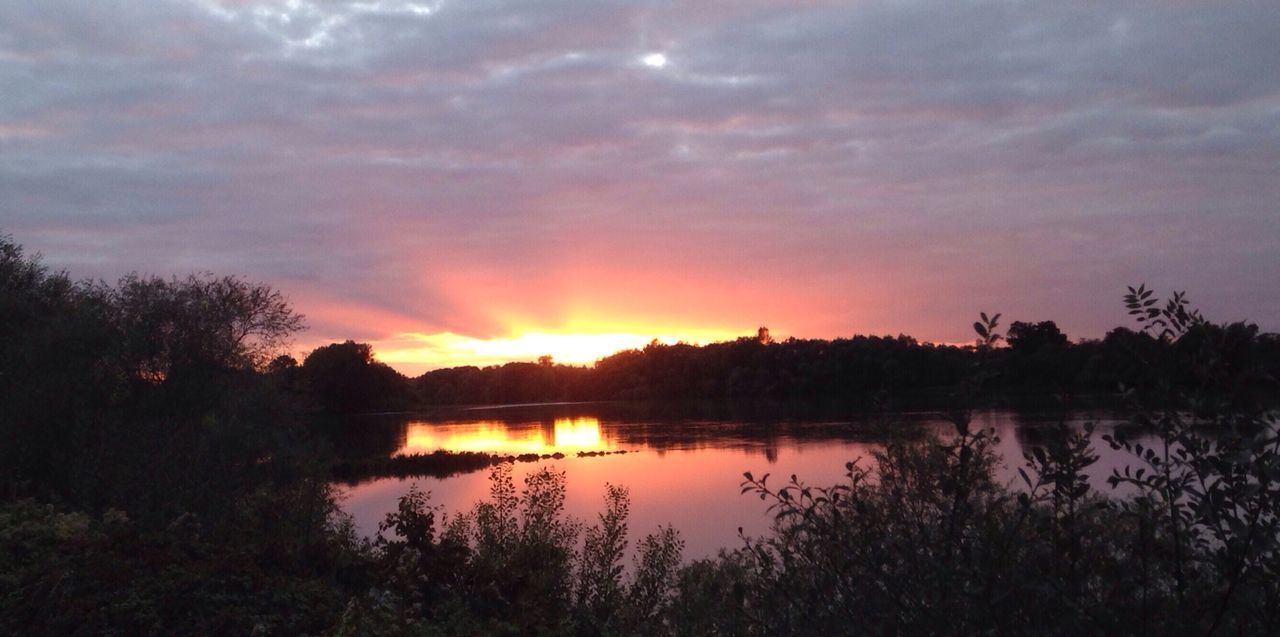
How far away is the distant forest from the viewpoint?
10.3 feet

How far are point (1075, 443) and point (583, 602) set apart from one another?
1201 centimetres

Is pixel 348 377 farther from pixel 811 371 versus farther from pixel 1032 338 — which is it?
pixel 1032 338

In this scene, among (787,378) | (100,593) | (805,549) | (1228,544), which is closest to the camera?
(1228,544)

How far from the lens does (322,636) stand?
6.38m

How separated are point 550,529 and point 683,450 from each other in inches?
1189

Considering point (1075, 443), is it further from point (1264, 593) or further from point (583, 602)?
point (583, 602)

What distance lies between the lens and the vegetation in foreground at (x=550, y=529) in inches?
115

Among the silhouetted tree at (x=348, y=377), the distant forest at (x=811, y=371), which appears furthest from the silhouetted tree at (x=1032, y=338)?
the silhouetted tree at (x=348, y=377)

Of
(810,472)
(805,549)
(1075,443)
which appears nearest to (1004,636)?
(1075,443)

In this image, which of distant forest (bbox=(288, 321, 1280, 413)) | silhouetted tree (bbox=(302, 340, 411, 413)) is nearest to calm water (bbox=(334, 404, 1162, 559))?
distant forest (bbox=(288, 321, 1280, 413))

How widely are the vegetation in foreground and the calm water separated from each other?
28 cm

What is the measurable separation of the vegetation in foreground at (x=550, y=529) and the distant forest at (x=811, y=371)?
61 mm

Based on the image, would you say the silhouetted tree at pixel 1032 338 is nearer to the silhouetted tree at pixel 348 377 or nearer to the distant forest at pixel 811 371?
the distant forest at pixel 811 371

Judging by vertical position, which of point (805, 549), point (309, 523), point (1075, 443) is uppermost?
point (1075, 443)
